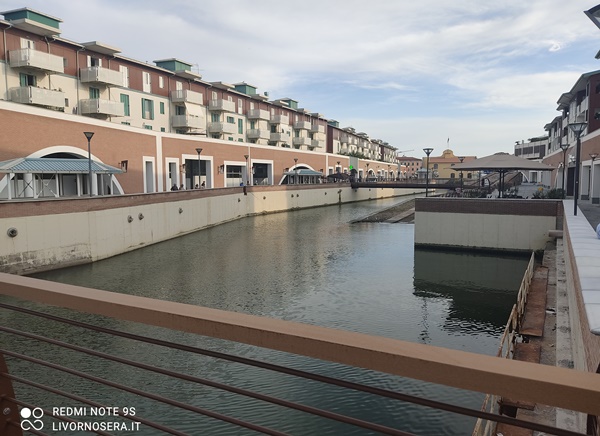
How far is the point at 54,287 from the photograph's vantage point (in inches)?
96.4

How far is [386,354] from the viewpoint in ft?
5.25

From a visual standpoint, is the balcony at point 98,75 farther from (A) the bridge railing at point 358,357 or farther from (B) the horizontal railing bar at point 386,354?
(B) the horizontal railing bar at point 386,354

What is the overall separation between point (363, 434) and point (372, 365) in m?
8.63

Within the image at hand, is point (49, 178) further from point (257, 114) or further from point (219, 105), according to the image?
point (257, 114)

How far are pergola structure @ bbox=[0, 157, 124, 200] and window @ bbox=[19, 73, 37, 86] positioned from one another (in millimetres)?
7156

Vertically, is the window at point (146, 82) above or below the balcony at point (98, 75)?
above

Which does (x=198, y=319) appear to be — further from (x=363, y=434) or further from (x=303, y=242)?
(x=303, y=242)

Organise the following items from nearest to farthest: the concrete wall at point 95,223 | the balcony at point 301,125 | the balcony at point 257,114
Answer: the concrete wall at point 95,223, the balcony at point 257,114, the balcony at point 301,125

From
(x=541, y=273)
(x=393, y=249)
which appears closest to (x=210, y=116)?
A: (x=393, y=249)

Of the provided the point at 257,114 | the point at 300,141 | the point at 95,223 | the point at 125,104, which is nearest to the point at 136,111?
the point at 125,104

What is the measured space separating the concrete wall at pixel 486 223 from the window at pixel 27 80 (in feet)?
93.0

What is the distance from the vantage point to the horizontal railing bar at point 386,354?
141cm

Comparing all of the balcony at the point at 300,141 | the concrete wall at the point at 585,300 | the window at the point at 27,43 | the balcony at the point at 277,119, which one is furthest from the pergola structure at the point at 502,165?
the balcony at the point at 300,141

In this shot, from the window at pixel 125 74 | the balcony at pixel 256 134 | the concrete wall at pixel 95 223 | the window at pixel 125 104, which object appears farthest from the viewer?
the balcony at pixel 256 134
